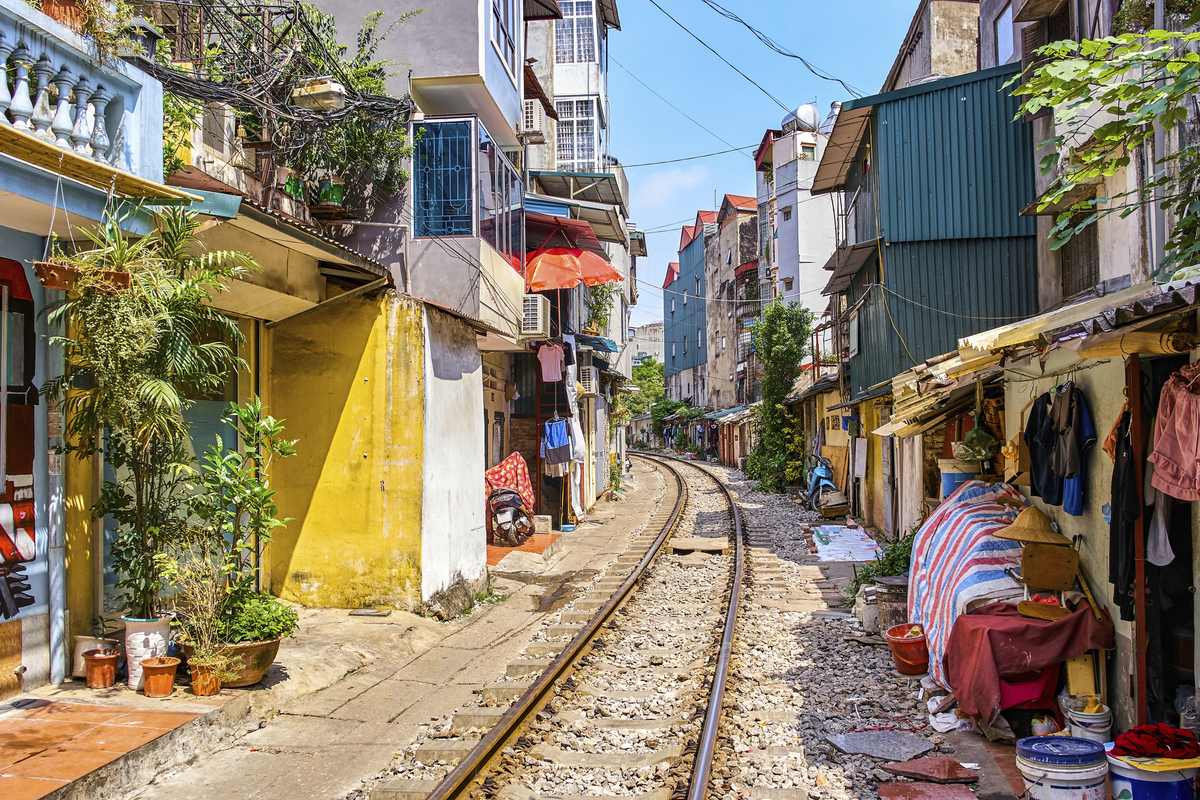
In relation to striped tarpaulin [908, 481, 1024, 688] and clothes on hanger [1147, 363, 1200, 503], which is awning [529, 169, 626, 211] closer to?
striped tarpaulin [908, 481, 1024, 688]

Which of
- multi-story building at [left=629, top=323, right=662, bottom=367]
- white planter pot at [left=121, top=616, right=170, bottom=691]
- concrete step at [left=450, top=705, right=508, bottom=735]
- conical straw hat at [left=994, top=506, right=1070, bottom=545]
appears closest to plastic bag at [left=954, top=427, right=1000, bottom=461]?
conical straw hat at [left=994, top=506, right=1070, bottom=545]

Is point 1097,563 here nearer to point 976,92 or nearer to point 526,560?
point 526,560

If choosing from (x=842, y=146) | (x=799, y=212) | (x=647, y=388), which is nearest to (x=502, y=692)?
(x=842, y=146)

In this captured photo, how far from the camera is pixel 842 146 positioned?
16.4m

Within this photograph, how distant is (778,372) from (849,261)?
1036cm

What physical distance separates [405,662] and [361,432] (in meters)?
2.65

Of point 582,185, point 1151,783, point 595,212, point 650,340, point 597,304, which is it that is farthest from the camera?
point 650,340

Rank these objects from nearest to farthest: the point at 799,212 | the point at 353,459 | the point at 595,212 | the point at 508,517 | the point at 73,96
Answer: the point at 73,96
the point at 353,459
the point at 508,517
the point at 595,212
the point at 799,212

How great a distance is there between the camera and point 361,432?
893cm

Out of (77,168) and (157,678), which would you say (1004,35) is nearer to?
(77,168)

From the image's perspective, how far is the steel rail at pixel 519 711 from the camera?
15.3 feet

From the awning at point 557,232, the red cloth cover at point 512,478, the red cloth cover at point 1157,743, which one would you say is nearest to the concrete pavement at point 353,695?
the red cloth cover at point 512,478

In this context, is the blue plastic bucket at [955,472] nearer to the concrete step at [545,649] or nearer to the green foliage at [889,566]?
the green foliage at [889,566]

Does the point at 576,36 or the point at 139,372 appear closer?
the point at 139,372
